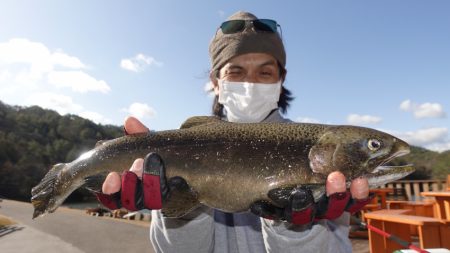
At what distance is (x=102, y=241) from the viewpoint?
1288cm

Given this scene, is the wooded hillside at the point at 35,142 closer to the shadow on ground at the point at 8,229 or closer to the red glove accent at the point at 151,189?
the shadow on ground at the point at 8,229

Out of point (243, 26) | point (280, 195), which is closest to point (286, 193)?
point (280, 195)

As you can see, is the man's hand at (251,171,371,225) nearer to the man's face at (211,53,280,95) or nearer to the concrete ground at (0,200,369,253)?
the man's face at (211,53,280,95)

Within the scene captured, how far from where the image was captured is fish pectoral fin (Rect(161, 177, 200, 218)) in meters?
3.23

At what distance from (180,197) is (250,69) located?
2055mm

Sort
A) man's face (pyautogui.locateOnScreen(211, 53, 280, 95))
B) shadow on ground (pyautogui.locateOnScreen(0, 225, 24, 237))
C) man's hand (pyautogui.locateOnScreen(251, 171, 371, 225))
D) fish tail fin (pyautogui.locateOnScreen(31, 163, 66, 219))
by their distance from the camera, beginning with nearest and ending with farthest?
man's hand (pyautogui.locateOnScreen(251, 171, 371, 225)) → fish tail fin (pyautogui.locateOnScreen(31, 163, 66, 219)) → man's face (pyautogui.locateOnScreen(211, 53, 280, 95)) → shadow on ground (pyautogui.locateOnScreen(0, 225, 24, 237))

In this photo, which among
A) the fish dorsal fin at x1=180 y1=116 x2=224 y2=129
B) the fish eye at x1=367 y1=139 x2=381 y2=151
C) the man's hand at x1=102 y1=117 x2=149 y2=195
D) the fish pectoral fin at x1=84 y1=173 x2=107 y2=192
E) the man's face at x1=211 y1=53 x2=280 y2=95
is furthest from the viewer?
the man's face at x1=211 y1=53 x2=280 y2=95

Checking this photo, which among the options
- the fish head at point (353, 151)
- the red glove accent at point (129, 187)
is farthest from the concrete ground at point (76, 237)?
the red glove accent at point (129, 187)

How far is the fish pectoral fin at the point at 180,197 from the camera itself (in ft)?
10.6

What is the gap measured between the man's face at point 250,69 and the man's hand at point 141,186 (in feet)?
5.77

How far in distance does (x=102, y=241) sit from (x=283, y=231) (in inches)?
437

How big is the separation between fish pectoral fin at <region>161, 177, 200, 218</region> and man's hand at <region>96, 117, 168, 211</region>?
2.6 inches

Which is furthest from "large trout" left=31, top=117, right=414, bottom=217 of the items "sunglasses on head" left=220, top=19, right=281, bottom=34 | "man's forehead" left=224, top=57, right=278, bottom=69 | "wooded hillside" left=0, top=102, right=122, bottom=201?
"wooded hillside" left=0, top=102, right=122, bottom=201

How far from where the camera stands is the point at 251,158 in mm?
3316
